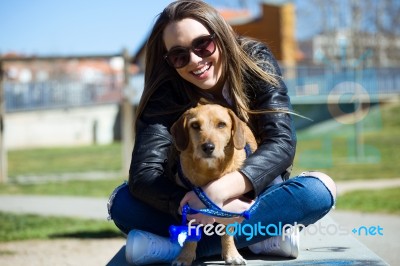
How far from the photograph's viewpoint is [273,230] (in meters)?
3.32

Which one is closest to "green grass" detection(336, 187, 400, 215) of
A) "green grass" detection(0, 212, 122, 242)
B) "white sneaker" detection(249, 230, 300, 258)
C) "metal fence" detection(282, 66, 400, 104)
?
"green grass" detection(0, 212, 122, 242)

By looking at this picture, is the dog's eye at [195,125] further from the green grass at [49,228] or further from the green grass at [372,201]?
the green grass at [372,201]

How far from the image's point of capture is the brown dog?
9.91 ft

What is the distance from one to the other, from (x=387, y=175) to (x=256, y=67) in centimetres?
871

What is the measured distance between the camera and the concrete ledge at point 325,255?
317 cm

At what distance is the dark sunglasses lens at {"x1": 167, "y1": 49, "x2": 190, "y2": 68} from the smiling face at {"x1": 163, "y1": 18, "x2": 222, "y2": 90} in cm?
2

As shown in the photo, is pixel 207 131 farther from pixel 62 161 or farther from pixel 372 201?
pixel 62 161

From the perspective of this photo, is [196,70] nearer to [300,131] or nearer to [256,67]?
[256,67]

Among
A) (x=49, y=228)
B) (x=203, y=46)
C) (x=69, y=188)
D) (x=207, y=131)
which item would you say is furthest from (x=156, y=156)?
(x=69, y=188)

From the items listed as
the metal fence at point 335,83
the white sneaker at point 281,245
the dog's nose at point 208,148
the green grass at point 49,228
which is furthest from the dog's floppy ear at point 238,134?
the metal fence at point 335,83

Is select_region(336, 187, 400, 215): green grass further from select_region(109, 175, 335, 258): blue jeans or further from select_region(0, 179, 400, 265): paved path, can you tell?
select_region(109, 175, 335, 258): blue jeans

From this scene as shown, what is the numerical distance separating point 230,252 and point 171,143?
2.39 feet

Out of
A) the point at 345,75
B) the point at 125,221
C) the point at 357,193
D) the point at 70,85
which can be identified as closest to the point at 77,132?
the point at 70,85

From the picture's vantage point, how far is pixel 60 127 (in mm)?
25484
